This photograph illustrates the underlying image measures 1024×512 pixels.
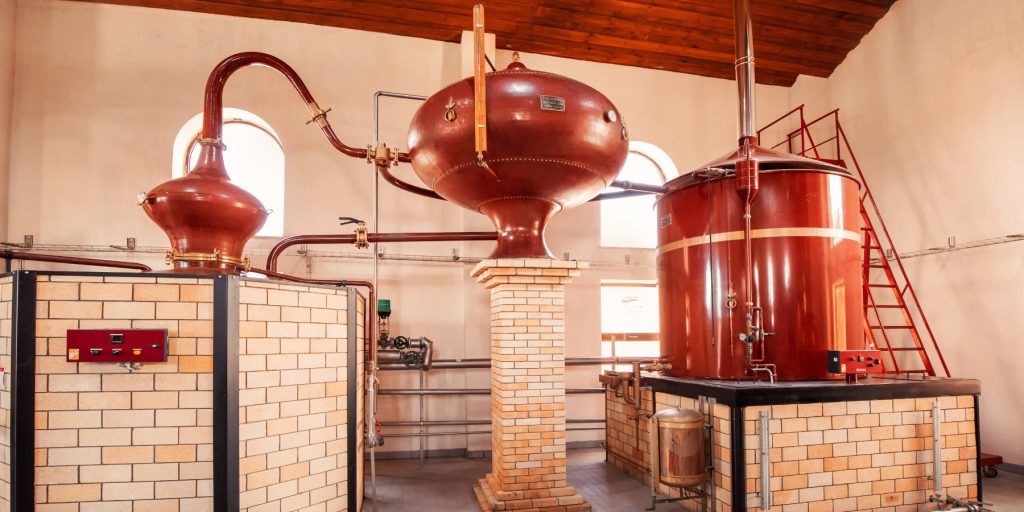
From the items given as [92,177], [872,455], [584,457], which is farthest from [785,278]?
[92,177]

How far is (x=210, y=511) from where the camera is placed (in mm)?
3035

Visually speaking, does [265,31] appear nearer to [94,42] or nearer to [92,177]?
[94,42]

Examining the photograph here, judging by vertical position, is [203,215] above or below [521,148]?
below

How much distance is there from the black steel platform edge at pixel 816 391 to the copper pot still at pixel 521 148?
5.20 feet

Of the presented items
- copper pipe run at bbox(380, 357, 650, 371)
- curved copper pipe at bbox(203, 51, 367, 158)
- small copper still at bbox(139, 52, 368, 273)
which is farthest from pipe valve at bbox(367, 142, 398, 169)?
copper pipe run at bbox(380, 357, 650, 371)

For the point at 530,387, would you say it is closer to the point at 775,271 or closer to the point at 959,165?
the point at 775,271

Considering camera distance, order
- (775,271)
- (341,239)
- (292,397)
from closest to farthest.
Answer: (292,397)
(775,271)
(341,239)

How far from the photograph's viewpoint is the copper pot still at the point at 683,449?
417 centimetres

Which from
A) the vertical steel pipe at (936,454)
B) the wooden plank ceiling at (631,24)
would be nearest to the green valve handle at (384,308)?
the wooden plank ceiling at (631,24)

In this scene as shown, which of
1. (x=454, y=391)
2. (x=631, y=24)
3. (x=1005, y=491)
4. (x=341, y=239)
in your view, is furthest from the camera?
(x=631, y=24)

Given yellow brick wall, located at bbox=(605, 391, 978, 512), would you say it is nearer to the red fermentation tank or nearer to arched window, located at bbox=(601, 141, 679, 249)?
the red fermentation tank

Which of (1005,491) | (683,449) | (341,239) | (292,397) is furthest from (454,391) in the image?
(1005,491)

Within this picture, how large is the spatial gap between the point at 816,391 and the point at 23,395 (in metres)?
4.88

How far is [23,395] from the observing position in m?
2.90
